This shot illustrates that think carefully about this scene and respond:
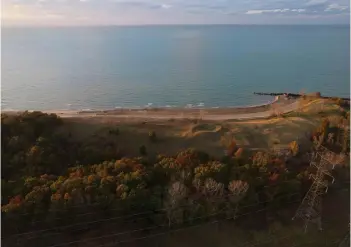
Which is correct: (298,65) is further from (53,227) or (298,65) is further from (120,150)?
(53,227)

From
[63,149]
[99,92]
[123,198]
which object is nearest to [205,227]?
[123,198]

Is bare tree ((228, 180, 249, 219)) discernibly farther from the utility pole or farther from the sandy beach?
the sandy beach

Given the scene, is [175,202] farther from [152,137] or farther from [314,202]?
[152,137]

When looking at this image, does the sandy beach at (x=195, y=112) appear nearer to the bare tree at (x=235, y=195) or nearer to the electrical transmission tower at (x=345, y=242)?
the bare tree at (x=235, y=195)

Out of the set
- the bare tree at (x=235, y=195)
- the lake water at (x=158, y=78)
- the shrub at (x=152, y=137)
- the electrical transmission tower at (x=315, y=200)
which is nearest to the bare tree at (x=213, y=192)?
the bare tree at (x=235, y=195)

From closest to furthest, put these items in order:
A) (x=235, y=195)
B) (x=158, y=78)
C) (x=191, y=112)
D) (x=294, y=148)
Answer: (x=235, y=195)
(x=294, y=148)
(x=191, y=112)
(x=158, y=78)

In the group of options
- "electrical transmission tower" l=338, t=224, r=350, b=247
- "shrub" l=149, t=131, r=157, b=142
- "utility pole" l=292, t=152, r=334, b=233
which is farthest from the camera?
"shrub" l=149, t=131, r=157, b=142

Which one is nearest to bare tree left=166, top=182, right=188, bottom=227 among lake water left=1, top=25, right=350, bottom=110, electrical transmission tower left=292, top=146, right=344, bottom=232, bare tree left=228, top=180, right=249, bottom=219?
bare tree left=228, top=180, right=249, bottom=219

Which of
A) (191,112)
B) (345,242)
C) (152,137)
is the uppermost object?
(152,137)

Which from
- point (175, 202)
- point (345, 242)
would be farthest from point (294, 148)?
point (175, 202)

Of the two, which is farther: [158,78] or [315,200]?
[158,78]
